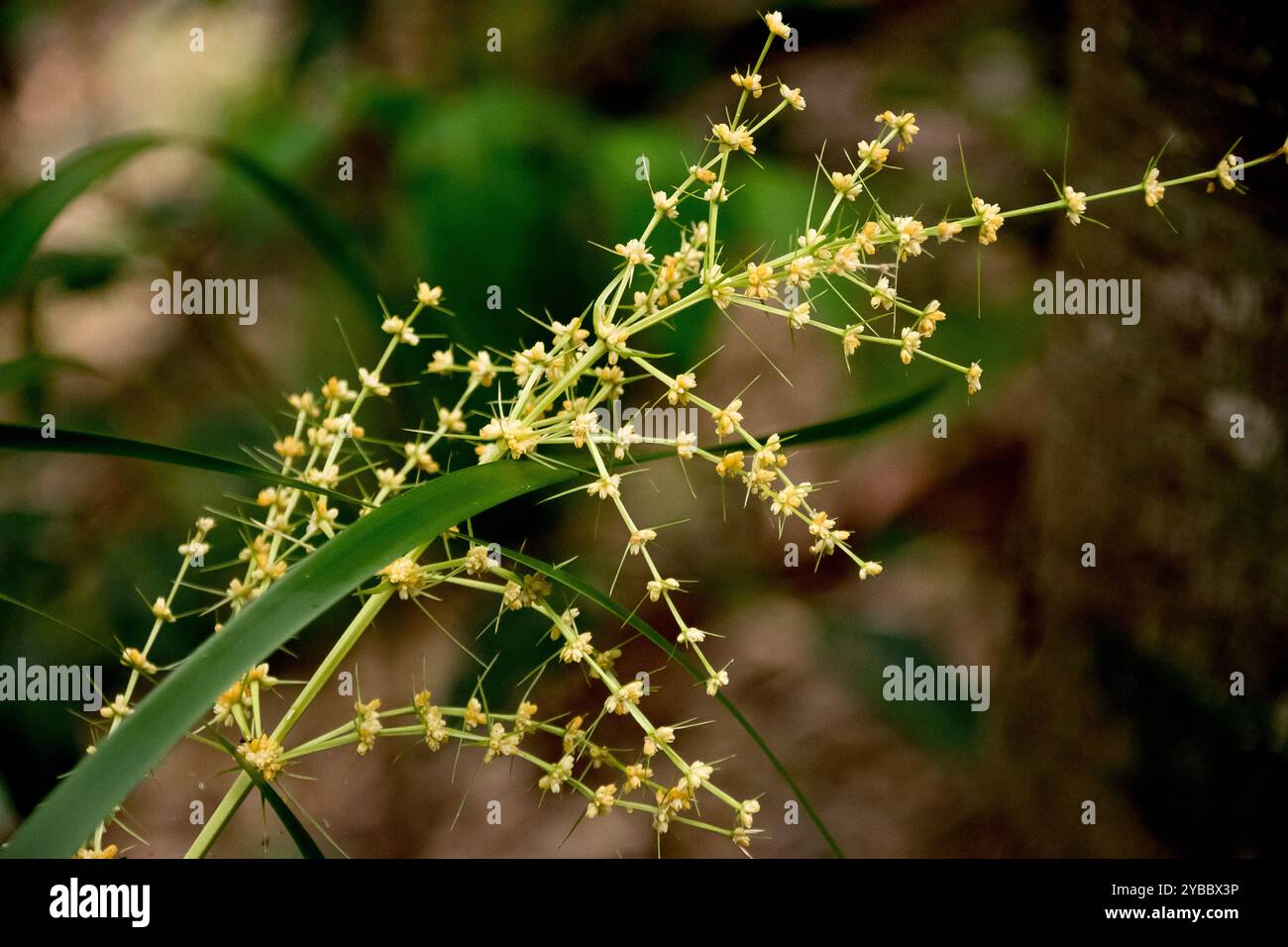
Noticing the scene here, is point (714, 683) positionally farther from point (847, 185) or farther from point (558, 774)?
point (847, 185)

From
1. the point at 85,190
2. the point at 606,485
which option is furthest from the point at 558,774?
the point at 85,190

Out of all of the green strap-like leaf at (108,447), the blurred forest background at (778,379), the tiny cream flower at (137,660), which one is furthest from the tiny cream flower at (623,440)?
the blurred forest background at (778,379)

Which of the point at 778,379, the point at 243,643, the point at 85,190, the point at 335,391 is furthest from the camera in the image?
the point at 778,379

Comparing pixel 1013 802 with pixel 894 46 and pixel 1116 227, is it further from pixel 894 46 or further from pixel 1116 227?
pixel 894 46

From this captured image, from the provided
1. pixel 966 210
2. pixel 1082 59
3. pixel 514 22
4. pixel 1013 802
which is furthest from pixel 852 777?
pixel 514 22

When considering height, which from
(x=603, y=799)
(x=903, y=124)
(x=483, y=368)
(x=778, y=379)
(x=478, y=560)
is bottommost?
(x=603, y=799)

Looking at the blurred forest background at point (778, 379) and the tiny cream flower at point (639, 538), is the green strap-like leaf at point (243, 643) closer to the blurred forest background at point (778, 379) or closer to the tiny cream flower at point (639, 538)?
the tiny cream flower at point (639, 538)
